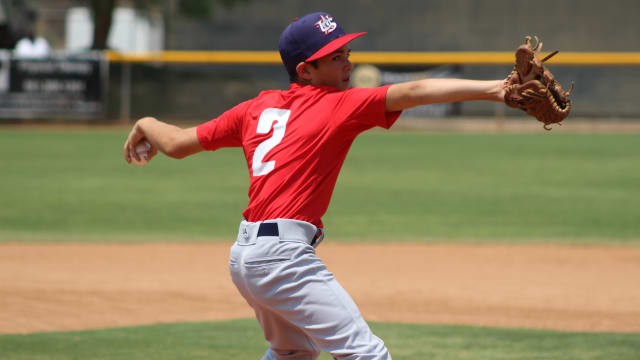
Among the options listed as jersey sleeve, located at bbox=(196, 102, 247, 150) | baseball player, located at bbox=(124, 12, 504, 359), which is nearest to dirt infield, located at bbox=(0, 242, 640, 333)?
jersey sleeve, located at bbox=(196, 102, 247, 150)

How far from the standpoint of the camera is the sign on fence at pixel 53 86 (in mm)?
22031

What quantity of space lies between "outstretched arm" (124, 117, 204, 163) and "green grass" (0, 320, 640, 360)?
1575 millimetres

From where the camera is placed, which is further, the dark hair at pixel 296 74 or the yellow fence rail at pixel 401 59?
the yellow fence rail at pixel 401 59

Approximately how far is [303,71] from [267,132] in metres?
0.28

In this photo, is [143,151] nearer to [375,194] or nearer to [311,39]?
[311,39]

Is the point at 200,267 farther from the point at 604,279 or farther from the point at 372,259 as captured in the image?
the point at 604,279

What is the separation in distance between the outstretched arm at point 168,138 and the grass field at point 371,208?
5.23 feet

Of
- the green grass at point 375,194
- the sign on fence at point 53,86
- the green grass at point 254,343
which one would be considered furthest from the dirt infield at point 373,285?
the sign on fence at point 53,86

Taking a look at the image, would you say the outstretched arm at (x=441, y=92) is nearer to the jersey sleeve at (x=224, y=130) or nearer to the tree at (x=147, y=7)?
the jersey sleeve at (x=224, y=130)

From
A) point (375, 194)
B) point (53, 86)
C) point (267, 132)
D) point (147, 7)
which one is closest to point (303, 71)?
point (267, 132)

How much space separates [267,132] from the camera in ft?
10.9

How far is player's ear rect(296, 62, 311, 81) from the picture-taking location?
3.36m

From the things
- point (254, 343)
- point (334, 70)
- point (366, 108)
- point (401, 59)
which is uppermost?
point (334, 70)

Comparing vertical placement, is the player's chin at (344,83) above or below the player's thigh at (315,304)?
above
